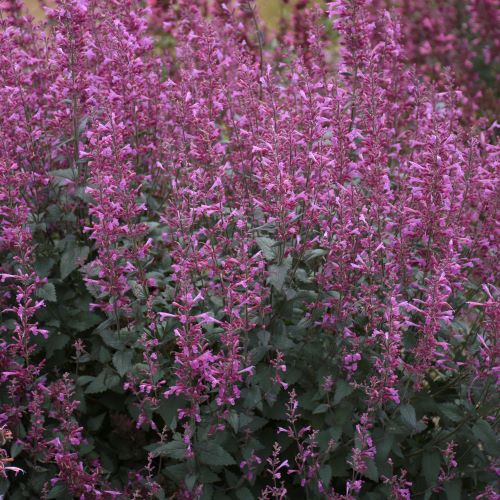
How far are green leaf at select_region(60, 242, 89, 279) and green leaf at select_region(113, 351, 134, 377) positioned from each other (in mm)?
606

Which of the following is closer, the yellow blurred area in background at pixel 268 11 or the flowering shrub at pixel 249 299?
the flowering shrub at pixel 249 299

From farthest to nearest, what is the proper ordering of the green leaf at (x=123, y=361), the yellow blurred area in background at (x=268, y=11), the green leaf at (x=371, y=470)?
the yellow blurred area in background at (x=268, y=11) < the green leaf at (x=123, y=361) < the green leaf at (x=371, y=470)

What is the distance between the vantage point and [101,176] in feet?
11.9

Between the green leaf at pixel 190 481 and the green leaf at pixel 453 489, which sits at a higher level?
the green leaf at pixel 190 481

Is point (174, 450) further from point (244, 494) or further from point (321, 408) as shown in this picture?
point (321, 408)

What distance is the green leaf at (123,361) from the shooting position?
388 centimetres

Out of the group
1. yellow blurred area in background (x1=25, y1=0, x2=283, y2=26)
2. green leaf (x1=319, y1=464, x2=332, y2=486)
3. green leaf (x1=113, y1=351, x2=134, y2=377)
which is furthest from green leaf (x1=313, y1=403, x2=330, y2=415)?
yellow blurred area in background (x1=25, y1=0, x2=283, y2=26)

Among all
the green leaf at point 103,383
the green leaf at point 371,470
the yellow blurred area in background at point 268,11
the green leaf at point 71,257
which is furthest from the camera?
the yellow blurred area in background at point 268,11

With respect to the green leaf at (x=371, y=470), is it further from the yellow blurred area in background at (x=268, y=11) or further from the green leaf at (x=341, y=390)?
the yellow blurred area in background at (x=268, y=11)

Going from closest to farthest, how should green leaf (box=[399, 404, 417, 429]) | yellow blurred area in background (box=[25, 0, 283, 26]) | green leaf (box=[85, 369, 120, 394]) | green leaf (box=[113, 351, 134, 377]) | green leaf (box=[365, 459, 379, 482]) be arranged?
green leaf (box=[399, 404, 417, 429])
green leaf (box=[365, 459, 379, 482])
green leaf (box=[113, 351, 134, 377])
green leaf (box=[85, 369, 120, 394])
yellow blurred area in background (box=[25, 0, 283, 26])

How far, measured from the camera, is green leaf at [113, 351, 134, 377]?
3.88 metres

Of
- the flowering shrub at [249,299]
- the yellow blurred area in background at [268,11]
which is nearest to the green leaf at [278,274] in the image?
the flowering shrub at [249,299]

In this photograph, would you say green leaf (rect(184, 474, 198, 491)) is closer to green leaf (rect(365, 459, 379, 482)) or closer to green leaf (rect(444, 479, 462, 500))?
green leaf (rect(365, 459, 379, 482))

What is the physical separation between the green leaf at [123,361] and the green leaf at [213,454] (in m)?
0.53
